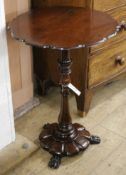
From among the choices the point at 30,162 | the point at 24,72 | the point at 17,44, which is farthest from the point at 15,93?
the point at 30,162

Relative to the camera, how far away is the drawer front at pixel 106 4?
172 centimetres

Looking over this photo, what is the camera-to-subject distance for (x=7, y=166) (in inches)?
63.6

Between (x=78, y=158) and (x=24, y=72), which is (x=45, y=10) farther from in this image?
(x=78, y=158)

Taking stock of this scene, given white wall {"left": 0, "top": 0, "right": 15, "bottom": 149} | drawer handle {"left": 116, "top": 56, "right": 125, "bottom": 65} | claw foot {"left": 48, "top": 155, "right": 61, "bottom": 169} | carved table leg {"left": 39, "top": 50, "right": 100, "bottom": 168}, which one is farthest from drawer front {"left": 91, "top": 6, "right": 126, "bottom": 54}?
claw foot {"left": 48, "top": 155, "right": 61, "bottom": 169}

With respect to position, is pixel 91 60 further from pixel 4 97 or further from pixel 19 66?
pixel 4 97

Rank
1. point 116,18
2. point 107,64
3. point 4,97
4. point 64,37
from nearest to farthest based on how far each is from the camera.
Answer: point 64,37
point 4,97
point 116,18
point 107,64

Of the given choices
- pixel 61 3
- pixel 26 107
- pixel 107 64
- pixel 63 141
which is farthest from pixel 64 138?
pixel 61 3

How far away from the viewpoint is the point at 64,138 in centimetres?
172

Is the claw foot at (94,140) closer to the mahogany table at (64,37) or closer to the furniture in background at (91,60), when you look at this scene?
the mahogany table at (64,37)

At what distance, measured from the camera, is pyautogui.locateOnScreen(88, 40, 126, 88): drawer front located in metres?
1.88

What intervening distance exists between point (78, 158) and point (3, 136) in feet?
1.40

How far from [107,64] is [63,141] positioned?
58 cm

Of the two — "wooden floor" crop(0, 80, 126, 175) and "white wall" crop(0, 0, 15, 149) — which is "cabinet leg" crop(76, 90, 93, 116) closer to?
"wooden floor" crop(0, 80, 126, 175)

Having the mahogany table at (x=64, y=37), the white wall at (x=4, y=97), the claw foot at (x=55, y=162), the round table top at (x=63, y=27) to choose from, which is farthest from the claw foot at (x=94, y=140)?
the round table top at (x=63, y=27)
